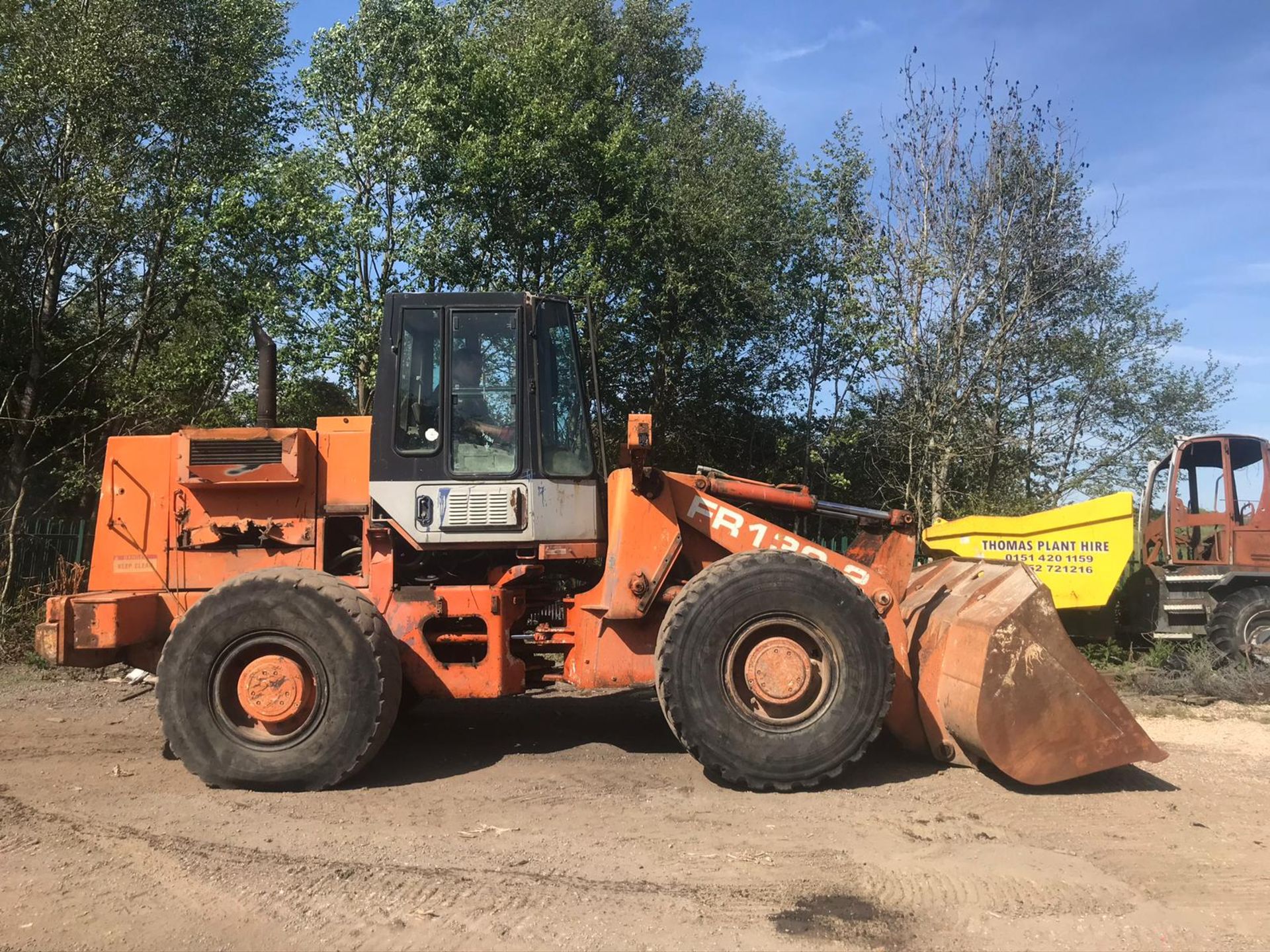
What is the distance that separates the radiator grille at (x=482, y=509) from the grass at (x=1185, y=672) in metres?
Result: 6.06

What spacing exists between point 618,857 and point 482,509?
2387mm

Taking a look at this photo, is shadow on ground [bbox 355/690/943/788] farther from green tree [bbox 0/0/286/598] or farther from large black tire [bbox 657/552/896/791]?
green tree [bbox 0/0/286/598]

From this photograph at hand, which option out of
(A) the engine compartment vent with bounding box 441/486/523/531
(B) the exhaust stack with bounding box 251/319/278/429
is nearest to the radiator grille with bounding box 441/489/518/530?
(A) the engine compartment vent with bounding box 441/486/523/531

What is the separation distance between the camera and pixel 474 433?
6.01 m

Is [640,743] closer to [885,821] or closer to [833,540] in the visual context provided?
[885,821]

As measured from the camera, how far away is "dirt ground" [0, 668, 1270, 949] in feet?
12.3

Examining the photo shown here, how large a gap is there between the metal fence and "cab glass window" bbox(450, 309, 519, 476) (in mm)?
8118

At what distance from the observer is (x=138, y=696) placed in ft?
29.3

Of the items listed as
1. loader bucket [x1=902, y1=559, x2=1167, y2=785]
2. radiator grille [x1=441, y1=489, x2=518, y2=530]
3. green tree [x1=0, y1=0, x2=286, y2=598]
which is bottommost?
loader bucket [x1=902, y1=559, x2=1167, y2=785]

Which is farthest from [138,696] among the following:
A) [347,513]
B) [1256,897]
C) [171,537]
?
[1256,897]

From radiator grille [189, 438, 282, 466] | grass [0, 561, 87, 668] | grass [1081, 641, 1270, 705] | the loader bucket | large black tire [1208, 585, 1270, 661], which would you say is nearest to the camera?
the loader bucket

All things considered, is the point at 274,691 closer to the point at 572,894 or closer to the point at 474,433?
the point at 474,433

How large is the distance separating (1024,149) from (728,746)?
1175 centimetres

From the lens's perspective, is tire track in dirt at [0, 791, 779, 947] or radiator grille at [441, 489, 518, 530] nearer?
tire track in dirt at [0, 791, 779, 947]
